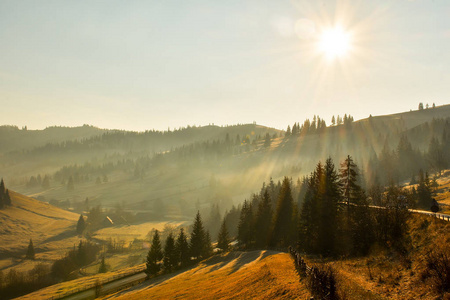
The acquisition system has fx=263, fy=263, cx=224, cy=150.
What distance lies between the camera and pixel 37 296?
233ft

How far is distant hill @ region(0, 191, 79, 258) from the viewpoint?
12069 centimetres

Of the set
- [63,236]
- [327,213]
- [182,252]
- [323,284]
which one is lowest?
[63,236]

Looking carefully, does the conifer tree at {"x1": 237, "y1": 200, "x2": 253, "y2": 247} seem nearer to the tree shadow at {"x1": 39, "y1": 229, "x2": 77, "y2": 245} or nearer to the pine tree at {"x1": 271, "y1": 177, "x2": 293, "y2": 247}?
the pine tree at {"x1": 271, "y1": 177, "x2": 293, "y2": 247}

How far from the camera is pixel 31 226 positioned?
472ft

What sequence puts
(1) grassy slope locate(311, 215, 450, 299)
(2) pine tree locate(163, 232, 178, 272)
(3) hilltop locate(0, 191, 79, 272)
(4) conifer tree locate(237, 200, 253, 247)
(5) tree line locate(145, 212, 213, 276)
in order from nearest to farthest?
1. (1) grassy slope locate(311, 215, 450, 299)
2. (5) tree line locate(145, 212, 213, 276)
3. (4) conifer tree locate(237, 200, 253, 247)
4. (2) pine tree locate(163, 232, 178, 272)
5. (3) hilltop locate(0, 191, 79, 272)

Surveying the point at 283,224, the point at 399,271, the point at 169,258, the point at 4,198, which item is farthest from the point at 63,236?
the point at 399,271

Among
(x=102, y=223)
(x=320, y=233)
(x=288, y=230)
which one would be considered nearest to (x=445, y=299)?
(x=320, y=233)

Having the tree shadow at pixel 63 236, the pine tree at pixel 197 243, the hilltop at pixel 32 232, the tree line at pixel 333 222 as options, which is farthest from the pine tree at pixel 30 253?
the tree line at pixel 333 222

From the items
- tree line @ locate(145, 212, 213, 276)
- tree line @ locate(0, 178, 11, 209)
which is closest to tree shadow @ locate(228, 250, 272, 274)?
tree line @ locate(145, 212, 213, 276)

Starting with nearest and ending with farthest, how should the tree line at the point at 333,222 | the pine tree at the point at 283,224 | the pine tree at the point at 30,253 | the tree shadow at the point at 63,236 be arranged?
1. the tree line at the point at 333,222
2. the pine tree at the point at 283,224
3. the pine tree at the point at 30,253
4. the tree shadow at the point at 63,236

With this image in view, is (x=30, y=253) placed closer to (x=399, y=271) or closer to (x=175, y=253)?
(x=175, y=253)

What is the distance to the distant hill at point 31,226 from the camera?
121m

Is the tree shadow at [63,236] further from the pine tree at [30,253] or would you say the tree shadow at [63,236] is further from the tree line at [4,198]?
the tree line at [4,198]

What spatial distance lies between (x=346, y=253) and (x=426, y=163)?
148480 millimetres
